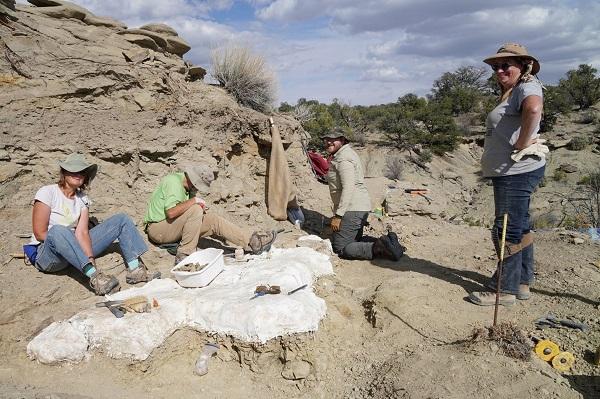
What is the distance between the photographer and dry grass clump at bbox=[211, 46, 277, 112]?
24.1 feet

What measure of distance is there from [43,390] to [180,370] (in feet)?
3.04

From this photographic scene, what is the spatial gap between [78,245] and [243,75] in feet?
14.8

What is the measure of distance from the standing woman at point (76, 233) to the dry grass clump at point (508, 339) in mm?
3000

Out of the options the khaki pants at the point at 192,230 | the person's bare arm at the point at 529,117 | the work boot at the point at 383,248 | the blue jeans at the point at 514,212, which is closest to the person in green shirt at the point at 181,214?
the khaki pants at the point at 192,230

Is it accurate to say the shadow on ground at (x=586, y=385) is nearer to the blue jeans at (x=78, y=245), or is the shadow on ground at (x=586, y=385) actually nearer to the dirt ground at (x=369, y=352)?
the dirt ground at (x=369, y=352)

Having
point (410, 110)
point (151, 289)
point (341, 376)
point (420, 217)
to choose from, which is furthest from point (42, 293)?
point (410, 110)

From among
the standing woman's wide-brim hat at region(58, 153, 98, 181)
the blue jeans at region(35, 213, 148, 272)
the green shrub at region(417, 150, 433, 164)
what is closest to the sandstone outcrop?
the blue jeans at region(35, 213, 148, 272)

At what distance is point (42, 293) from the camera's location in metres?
3.75

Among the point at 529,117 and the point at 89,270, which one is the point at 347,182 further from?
the point at 89,270

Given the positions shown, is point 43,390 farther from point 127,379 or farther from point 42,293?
point 42,293

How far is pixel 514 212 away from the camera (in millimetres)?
3645

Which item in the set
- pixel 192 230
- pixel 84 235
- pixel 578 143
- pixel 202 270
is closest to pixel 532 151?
pixel 202 270

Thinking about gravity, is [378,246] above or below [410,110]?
below

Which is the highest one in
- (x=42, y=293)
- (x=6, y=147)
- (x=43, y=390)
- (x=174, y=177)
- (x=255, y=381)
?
(x=6, y=147)
